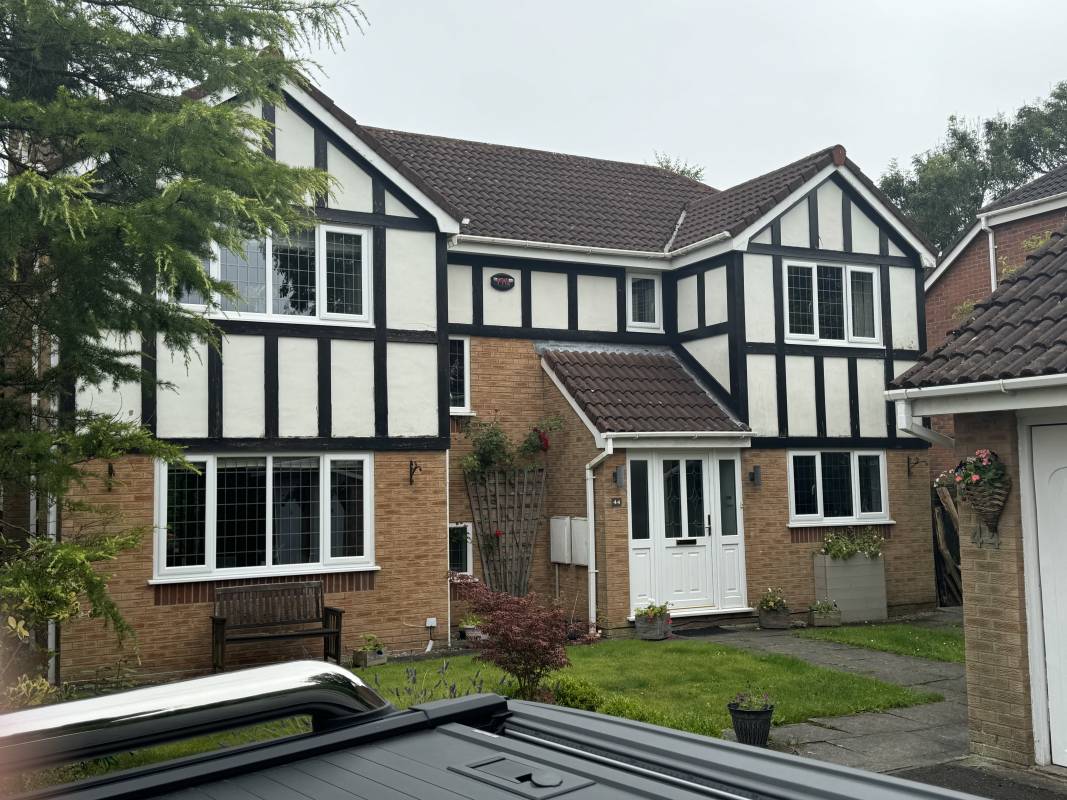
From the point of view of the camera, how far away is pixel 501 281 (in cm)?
1606

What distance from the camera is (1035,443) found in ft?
25.7

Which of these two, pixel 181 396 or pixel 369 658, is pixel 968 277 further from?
pixel 181 396

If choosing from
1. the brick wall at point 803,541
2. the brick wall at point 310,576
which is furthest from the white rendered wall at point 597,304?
the brick wall at point 310,576

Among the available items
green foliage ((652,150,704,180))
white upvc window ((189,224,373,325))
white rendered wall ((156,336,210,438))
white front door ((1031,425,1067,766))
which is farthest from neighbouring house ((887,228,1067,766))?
green foliage ((652,150,704,180))

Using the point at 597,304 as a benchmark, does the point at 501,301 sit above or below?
below

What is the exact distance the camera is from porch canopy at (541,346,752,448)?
15.0 meters

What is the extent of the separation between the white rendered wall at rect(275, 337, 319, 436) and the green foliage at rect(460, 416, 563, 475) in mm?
2982

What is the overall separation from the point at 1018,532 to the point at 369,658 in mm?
8507

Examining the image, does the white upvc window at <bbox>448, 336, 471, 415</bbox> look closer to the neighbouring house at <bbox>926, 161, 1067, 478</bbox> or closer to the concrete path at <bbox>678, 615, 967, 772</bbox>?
the concrete path at <bbox>678, 615, 967, 772</bbox>

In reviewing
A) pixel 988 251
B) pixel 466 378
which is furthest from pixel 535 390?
pixel 988 251

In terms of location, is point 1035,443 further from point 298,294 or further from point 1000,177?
point 1000,177

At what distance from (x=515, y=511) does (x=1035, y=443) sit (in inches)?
365

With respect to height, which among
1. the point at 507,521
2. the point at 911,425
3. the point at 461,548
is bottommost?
the point at 461,548

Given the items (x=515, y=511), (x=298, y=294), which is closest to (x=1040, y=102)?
(x=515, y=511)
